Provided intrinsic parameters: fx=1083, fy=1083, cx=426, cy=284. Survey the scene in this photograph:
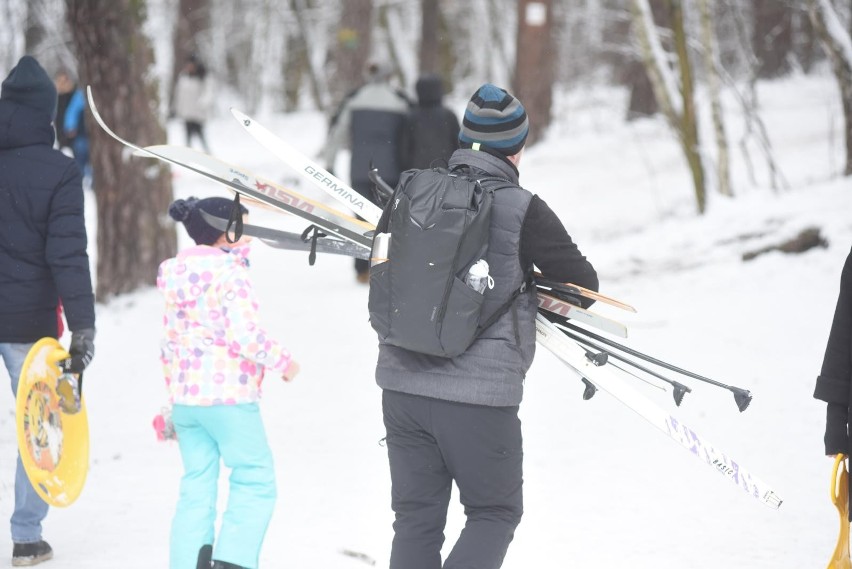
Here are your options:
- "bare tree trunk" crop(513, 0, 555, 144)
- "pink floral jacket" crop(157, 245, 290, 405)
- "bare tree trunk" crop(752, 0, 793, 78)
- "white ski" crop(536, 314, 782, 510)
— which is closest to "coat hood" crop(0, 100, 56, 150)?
"pink floral jacket" crop(157, 245, 290, 405)

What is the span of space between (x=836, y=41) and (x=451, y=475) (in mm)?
7798

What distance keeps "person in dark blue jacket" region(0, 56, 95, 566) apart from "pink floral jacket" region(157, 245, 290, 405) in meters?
0.53

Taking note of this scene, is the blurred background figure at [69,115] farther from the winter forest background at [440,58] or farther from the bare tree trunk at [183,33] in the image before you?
the bare tree trunk at [183,33]

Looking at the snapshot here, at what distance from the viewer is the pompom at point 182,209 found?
3621mm

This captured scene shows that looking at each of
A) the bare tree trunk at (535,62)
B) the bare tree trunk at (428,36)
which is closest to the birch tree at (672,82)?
the bare tree trunk at (535,62)

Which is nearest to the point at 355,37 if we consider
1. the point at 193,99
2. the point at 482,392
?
the point at 193,99

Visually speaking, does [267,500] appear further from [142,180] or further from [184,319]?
[142,180]

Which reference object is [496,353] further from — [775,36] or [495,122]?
[775,36]

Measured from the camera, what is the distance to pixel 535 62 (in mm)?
16984

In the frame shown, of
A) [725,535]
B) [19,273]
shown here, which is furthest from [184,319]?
[725,535]

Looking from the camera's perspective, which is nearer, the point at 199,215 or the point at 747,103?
the point at 199,215

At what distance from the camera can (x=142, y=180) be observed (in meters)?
8.92

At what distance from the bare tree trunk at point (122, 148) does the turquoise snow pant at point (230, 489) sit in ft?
18.2

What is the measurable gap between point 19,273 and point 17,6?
18671mm
